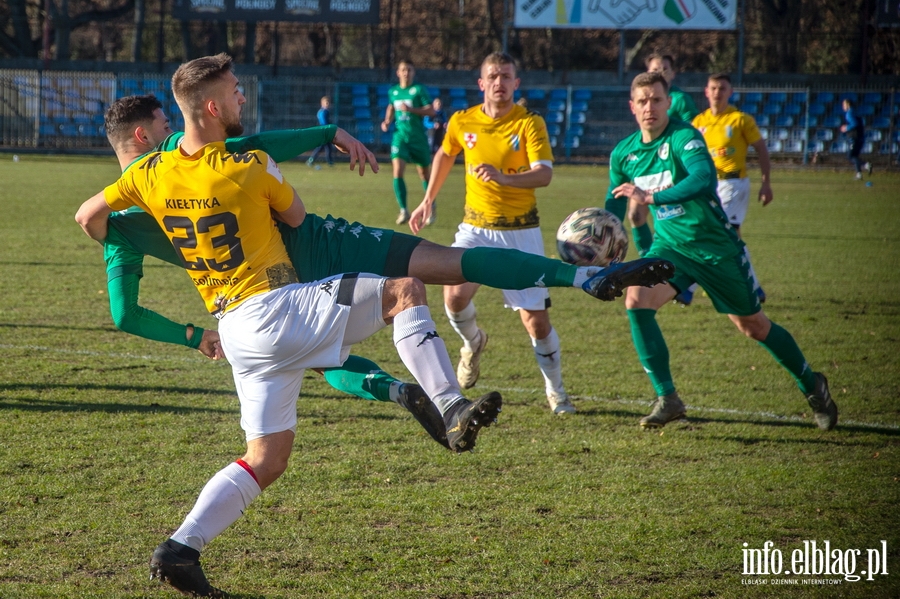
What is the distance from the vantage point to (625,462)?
507 cm

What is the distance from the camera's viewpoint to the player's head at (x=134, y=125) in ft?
13.1

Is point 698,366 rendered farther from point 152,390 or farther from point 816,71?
point 816,71

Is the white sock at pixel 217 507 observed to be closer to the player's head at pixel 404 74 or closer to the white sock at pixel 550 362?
Answer: the white sock at pixel 550 362

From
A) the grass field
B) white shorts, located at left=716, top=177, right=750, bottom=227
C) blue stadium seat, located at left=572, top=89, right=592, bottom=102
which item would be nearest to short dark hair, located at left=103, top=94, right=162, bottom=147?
the grass field

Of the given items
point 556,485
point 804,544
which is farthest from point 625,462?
point 804,544

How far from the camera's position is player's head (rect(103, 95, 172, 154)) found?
157 inches

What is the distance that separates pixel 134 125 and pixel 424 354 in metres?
1.65

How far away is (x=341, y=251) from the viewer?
3.88 metres

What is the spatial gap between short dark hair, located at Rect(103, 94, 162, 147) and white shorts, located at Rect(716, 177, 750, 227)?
8.14 metres

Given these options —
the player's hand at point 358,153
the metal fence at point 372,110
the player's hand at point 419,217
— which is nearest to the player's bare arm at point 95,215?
the player's hand at point 358,153

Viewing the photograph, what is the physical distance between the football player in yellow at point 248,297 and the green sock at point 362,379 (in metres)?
0.29

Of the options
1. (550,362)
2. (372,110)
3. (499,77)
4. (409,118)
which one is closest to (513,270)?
(550,362)

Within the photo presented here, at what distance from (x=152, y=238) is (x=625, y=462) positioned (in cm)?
271

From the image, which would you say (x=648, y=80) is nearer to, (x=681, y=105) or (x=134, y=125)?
(x=134, y=125)
